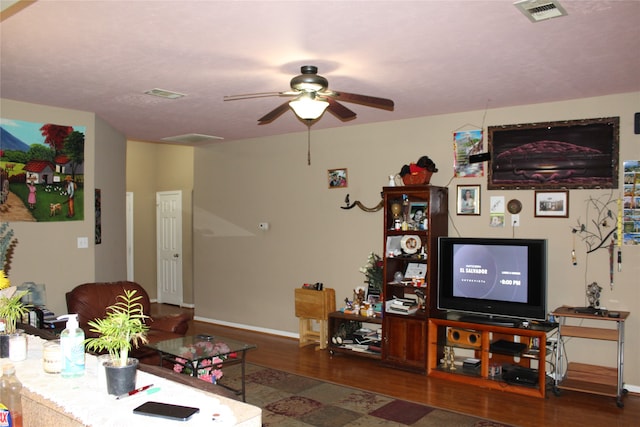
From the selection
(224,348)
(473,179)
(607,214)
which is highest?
(473,179)

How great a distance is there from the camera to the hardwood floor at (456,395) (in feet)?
13.5

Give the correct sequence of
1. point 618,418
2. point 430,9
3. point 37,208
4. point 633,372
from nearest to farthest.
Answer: point 430,9
point 618,418
point 633,372
point 37,208

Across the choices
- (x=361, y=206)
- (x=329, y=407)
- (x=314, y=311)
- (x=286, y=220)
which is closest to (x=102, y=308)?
(x=329, y=407)

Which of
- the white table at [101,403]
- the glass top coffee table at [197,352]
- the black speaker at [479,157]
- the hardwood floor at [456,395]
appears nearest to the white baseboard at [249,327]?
the hardwood floor at [456,395]

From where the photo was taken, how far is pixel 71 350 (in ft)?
6.43

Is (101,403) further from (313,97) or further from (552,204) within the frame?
(552,204)

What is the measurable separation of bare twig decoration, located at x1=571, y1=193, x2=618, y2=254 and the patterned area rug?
1938mm

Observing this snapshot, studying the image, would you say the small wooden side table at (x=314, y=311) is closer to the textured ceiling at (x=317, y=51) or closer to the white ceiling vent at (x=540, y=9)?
the textured ceiling at (x=317, y=51)

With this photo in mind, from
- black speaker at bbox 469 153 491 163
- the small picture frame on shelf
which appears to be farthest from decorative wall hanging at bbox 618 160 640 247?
the small picture frame on shelf

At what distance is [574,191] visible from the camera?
192 inches

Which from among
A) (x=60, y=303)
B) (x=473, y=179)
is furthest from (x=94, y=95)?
(x=473, y=179)

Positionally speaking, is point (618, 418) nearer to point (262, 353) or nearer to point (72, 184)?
point (262, 353)

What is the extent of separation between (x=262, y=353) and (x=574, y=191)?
3682 millimetres

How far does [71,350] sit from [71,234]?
3.92 meters
